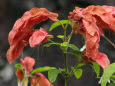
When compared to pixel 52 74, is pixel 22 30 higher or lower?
higher

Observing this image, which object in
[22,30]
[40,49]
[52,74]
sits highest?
[22,30]

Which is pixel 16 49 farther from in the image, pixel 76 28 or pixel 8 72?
pixel 8 72

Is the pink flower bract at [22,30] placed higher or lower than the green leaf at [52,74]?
higher

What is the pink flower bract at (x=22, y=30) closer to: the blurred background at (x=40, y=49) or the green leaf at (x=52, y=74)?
the green leaf at (x=52, y=74)

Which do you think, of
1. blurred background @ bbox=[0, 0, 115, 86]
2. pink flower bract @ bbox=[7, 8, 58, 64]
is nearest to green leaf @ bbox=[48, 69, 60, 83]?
pink flower bract @ bbox=[7, 8, 58, 64]

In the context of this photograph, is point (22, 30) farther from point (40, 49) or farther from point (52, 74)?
point (40, 49)

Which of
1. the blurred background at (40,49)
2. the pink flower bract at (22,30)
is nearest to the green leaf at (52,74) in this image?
the pink flower bract at (22,30)

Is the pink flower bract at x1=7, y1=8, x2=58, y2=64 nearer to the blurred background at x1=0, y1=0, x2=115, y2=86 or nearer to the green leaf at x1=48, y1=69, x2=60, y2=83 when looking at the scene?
the green leaf at x1=48, y1=69, x2=60, y2=83

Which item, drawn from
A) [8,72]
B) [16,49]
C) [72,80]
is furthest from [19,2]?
[16,49]

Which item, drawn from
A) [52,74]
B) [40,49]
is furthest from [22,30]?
[40,49]

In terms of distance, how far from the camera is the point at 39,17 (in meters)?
0.75

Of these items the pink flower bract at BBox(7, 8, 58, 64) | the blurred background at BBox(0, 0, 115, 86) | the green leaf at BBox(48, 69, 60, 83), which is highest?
the pink flower bract at BBox(7, 8, 58, 64)

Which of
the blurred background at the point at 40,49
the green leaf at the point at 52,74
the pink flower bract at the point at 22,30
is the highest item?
the pink flower bract at the point at 22,30

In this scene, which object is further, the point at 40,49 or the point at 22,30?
the point at 40,49
